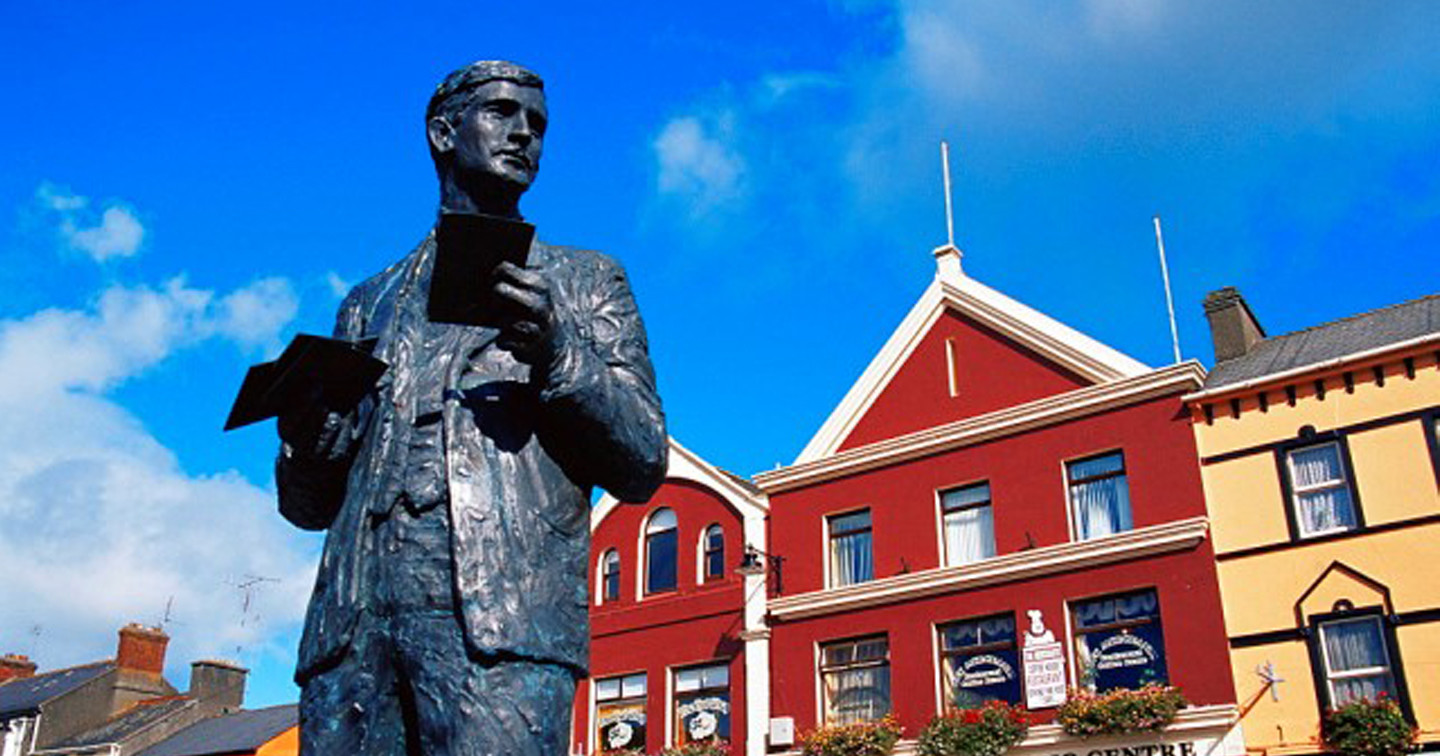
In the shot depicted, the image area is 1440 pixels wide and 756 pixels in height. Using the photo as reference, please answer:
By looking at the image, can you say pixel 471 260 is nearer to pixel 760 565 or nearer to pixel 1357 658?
pixel 1357 658

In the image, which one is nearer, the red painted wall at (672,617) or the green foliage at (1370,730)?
the green foliage at (1370,730)

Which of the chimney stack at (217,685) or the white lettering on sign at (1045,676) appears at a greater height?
the chimney stack at (217,685)

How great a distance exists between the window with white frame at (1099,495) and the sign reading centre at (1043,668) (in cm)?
190

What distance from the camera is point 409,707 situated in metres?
2.82

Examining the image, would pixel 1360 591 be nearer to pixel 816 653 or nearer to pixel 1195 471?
pixel 1195 471

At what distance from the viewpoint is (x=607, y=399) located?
294cm

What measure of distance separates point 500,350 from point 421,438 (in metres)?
0.30

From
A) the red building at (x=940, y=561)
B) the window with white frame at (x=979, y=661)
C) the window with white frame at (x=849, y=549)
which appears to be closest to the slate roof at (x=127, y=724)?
the red building at (x=940, y=561)

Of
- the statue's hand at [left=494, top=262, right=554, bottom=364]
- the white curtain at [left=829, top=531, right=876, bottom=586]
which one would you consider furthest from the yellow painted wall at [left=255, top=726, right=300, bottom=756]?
the statue's hand at [left=494, top=262, right=554, bottom=364]

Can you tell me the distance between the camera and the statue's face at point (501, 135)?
10.7 feet

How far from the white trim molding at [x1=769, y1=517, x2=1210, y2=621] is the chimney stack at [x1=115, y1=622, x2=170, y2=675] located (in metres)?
24.9

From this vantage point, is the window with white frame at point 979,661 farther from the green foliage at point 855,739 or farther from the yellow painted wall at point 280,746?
the yellow painted wall at point 280,746

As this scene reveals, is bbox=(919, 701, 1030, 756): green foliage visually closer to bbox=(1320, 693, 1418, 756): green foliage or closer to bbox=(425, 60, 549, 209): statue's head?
bbox=(1320, 693, 1418, 756): green foliage

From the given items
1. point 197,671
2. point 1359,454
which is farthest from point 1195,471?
point 197,671
